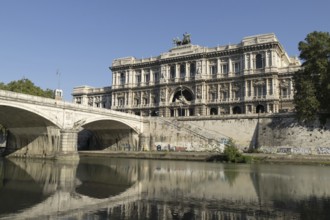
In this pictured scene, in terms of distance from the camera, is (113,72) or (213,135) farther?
(113,72)

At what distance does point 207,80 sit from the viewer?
2990 inches

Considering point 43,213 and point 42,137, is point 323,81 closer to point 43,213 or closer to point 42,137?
point 42,137

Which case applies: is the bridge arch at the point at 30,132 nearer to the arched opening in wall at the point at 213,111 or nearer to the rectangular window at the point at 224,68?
the arched opening in wall at the point at 213,111

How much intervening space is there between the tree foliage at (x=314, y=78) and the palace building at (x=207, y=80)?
742 inches

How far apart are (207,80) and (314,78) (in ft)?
101

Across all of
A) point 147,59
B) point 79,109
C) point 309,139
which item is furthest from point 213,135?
point 147,59

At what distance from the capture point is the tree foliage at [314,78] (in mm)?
45875

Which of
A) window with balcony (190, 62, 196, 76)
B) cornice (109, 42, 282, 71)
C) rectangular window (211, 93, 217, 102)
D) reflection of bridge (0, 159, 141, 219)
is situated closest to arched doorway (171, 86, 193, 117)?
window with balcony (190, 62, 196, 76)

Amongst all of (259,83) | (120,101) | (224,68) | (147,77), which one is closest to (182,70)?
(147,77)

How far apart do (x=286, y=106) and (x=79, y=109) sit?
4193 cm

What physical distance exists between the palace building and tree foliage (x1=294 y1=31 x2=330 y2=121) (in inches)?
742

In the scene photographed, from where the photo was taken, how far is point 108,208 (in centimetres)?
1486

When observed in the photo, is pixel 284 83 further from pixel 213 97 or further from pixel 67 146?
pixel 67 146

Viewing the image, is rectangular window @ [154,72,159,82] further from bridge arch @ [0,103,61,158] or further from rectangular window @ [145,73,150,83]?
bridge arch @ [0,103,61,158]
